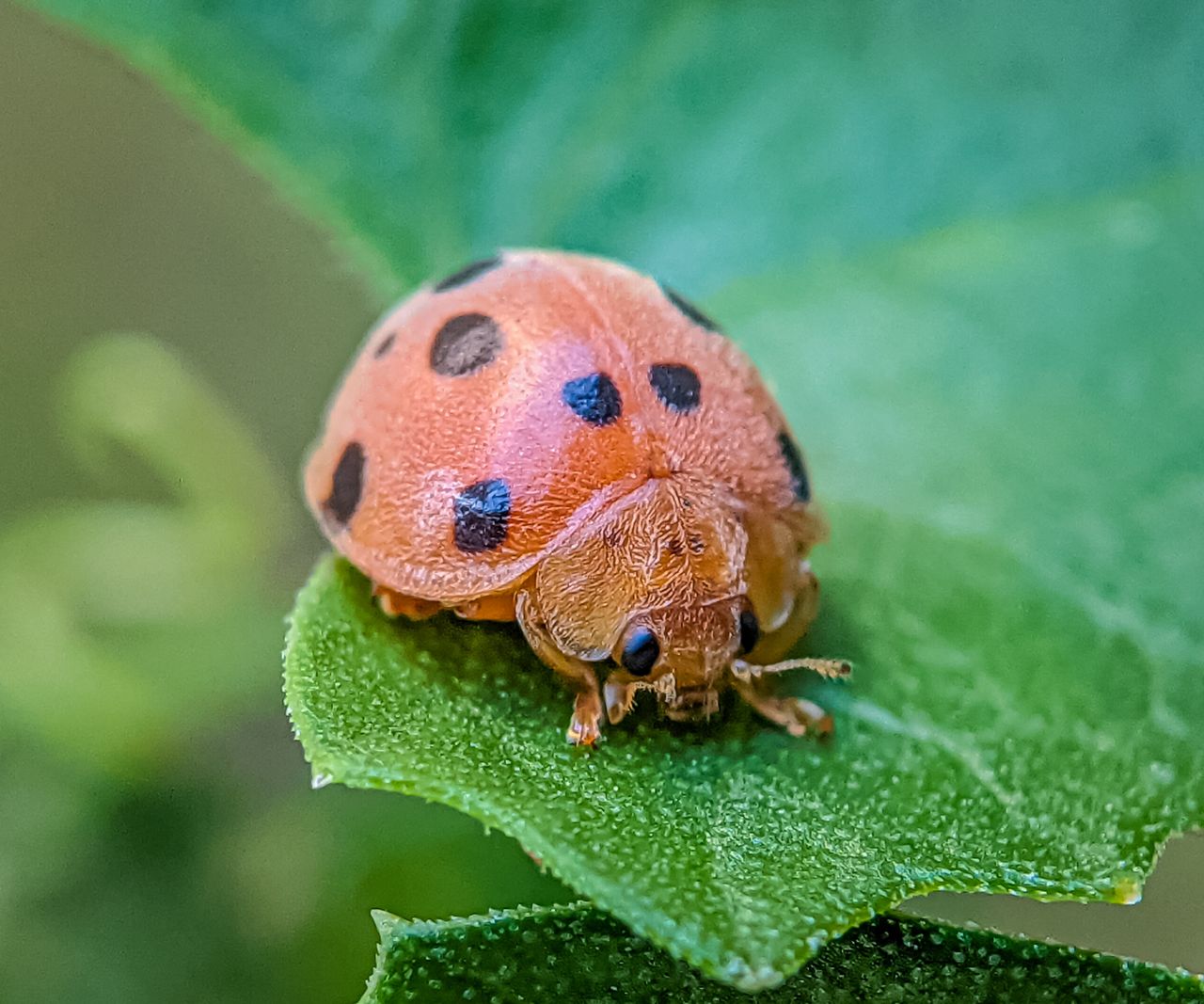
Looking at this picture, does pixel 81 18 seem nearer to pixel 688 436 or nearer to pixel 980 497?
pixel 688 436

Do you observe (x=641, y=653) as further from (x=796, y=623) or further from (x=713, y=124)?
(x=713, y=124)

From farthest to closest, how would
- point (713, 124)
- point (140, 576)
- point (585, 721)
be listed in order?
1. point (140, 576)
2. point (713, 124)
3. point (585, 721)

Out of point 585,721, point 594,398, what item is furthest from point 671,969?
point 594,398

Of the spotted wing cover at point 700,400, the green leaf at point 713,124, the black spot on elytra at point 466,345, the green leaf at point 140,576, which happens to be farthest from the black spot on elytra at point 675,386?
the green leaf at point 140,576

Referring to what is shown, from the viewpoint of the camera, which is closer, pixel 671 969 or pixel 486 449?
pixel 671 969

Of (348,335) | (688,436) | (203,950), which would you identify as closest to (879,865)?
(688,436)

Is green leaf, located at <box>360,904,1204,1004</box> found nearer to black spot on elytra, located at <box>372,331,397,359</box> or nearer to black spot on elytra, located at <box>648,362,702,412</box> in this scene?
black spot on elytra, located at <box>648,362,702,412</box>
